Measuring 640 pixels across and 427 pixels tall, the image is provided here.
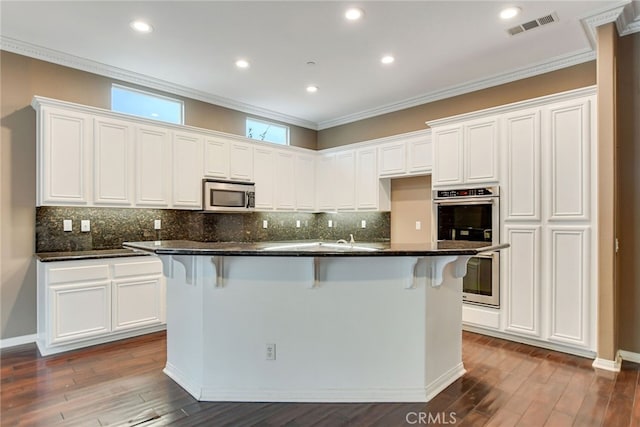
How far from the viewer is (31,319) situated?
12.2 feet

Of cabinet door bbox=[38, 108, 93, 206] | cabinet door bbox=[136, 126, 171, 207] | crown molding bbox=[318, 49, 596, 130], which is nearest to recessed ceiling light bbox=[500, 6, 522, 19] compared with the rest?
crown molding bbox=[318, 49, 596, 130]

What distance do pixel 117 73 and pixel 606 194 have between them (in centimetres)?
516

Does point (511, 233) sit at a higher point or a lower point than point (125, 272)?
higher

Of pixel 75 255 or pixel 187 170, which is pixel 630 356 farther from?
pixel 75 255

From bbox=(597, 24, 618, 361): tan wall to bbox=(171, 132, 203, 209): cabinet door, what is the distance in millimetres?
4275

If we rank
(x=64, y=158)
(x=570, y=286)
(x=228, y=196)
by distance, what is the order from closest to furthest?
(x=570, y=286), (x=64, y=158), (x=228, y=196)

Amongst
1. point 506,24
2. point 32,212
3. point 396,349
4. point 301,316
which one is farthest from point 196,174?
point 506,24

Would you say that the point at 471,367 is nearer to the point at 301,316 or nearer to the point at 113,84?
the point at 301,316

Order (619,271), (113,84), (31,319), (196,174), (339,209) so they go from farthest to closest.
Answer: (339,209) < (196,174) < (113,84) < (31,319) < (619,271)

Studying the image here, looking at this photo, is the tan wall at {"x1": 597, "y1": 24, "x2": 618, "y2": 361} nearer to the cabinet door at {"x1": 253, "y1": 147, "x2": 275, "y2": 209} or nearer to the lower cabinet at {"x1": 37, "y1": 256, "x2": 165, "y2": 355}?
the cabinet door at {"x1": 253, "y1": 147, "x2": 275, "y2": 209}

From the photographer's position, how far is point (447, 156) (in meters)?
4.26

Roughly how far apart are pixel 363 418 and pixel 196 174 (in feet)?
11.5

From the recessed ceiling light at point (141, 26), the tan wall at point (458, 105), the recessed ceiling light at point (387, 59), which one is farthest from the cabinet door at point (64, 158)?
the tan wall at point (458, 105)

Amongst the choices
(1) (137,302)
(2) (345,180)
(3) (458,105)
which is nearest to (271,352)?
(1) (137,302)
